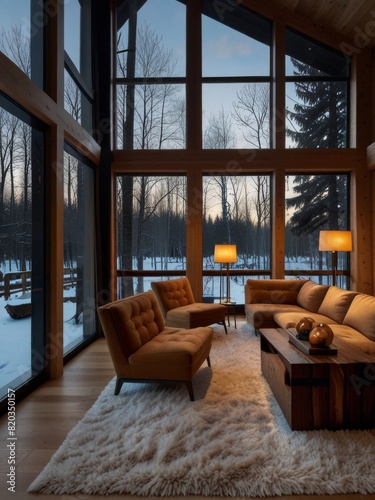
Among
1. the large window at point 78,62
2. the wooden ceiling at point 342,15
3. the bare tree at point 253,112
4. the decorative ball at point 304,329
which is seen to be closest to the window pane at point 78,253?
the large window at point 78,62

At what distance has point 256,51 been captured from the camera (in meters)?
5.71

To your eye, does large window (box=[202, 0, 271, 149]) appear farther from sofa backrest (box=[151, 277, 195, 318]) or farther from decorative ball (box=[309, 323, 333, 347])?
decorative ball (box=[309, 323, 333, 347])

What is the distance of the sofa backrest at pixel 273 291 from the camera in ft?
16.2

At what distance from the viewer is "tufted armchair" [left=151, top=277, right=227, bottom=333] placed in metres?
4.21

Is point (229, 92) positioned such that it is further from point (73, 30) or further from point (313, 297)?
point (313, 297)

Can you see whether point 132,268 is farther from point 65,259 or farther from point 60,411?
point 60,411

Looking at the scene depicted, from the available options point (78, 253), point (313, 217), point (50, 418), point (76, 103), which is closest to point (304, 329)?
point (50, 418)

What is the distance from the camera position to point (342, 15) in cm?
511

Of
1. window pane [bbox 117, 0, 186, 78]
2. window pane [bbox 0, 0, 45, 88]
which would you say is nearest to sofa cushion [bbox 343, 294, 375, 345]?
window pane [bbox 0, 0, 45, 88]

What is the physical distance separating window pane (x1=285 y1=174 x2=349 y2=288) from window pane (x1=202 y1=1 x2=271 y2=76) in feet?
7.25

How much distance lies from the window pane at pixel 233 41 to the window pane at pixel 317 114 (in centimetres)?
75

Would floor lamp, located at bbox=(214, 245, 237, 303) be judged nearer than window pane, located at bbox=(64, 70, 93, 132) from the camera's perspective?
No

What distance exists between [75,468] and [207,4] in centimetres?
704

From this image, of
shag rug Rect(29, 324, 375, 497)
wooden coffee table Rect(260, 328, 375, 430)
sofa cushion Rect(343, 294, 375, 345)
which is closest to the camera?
shag rug Rect(29, 324, 375, 497)
